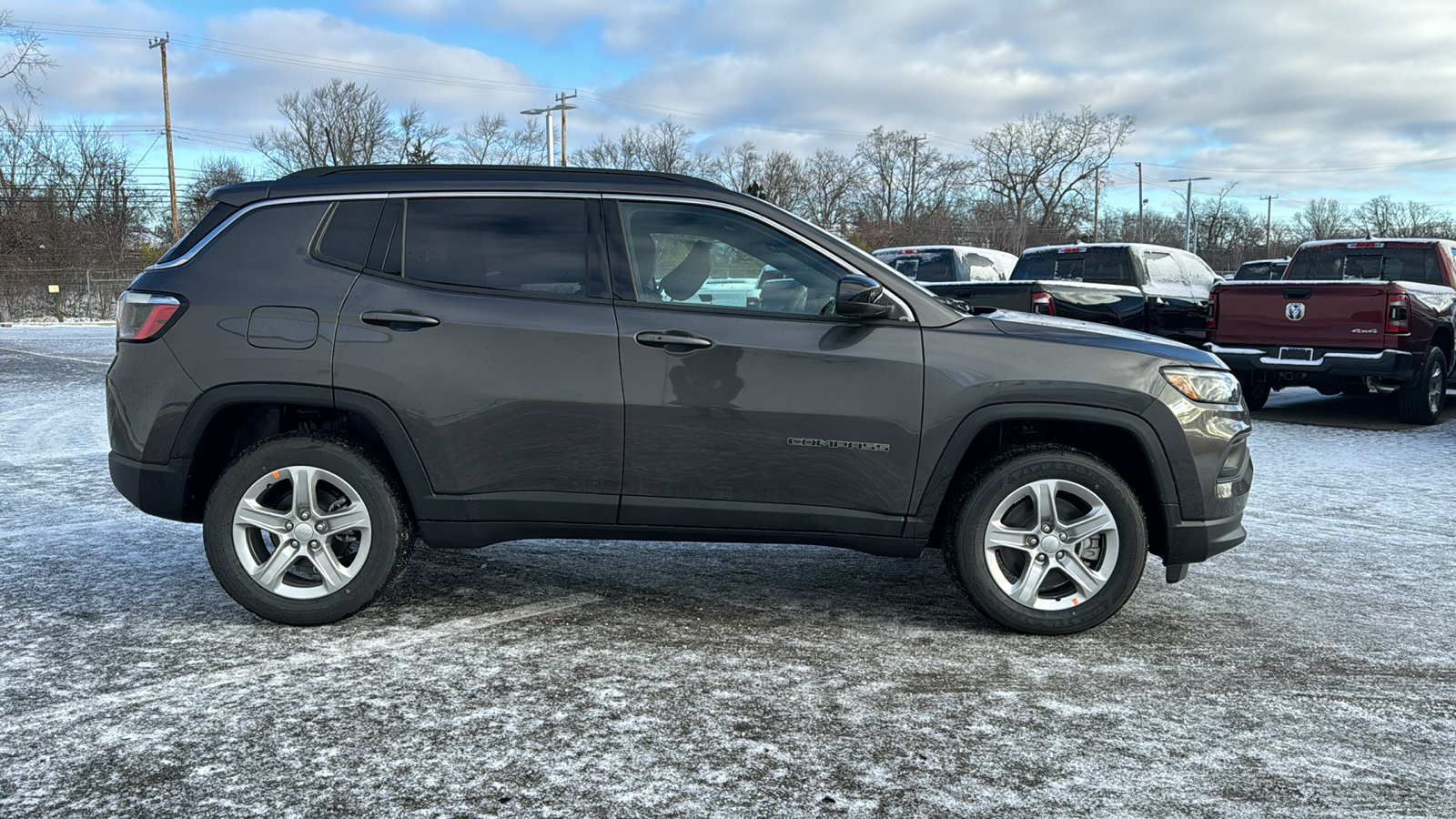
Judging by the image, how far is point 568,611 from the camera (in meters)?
4.74

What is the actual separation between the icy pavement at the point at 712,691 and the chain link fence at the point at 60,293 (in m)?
39.8

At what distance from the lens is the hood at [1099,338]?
440cm

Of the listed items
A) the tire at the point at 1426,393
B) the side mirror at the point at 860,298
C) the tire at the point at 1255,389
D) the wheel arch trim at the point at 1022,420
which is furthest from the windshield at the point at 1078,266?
the side mirror at the point at 860,298

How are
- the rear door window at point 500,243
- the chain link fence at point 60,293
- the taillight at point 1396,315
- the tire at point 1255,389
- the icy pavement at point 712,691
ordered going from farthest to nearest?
the chain link fence at point 60,293, the tire at point 1255,389, the taillight at point 1396,315, the rear door window at point 500,243, the icy pavement at point 712,691

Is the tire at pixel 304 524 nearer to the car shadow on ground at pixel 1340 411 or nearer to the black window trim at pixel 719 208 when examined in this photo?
the black window trim at pixel 719 208

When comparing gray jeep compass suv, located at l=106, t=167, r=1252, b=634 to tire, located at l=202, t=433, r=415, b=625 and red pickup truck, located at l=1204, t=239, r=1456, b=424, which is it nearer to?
tire, located at l=202, t=433, r=415, b=625

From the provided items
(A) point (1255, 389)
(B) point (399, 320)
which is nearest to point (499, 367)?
(B) point (399, 320)

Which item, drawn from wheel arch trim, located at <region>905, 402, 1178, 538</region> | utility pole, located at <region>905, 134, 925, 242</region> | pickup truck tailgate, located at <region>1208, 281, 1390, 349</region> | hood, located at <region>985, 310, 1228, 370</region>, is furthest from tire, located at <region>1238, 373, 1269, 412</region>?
utility pole, located at <region>905, 134, 925, 242</region>

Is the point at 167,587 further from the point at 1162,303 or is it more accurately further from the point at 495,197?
the point at 1162,303

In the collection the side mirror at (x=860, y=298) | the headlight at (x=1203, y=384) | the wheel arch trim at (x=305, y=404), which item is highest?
the side mirror at (x=860, y=298)

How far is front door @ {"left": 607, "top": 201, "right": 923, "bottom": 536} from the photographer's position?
14.1ft

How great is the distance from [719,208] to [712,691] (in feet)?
6.24

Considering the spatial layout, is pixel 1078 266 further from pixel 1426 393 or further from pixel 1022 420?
pixel 1022 420

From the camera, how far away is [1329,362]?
1091cm
